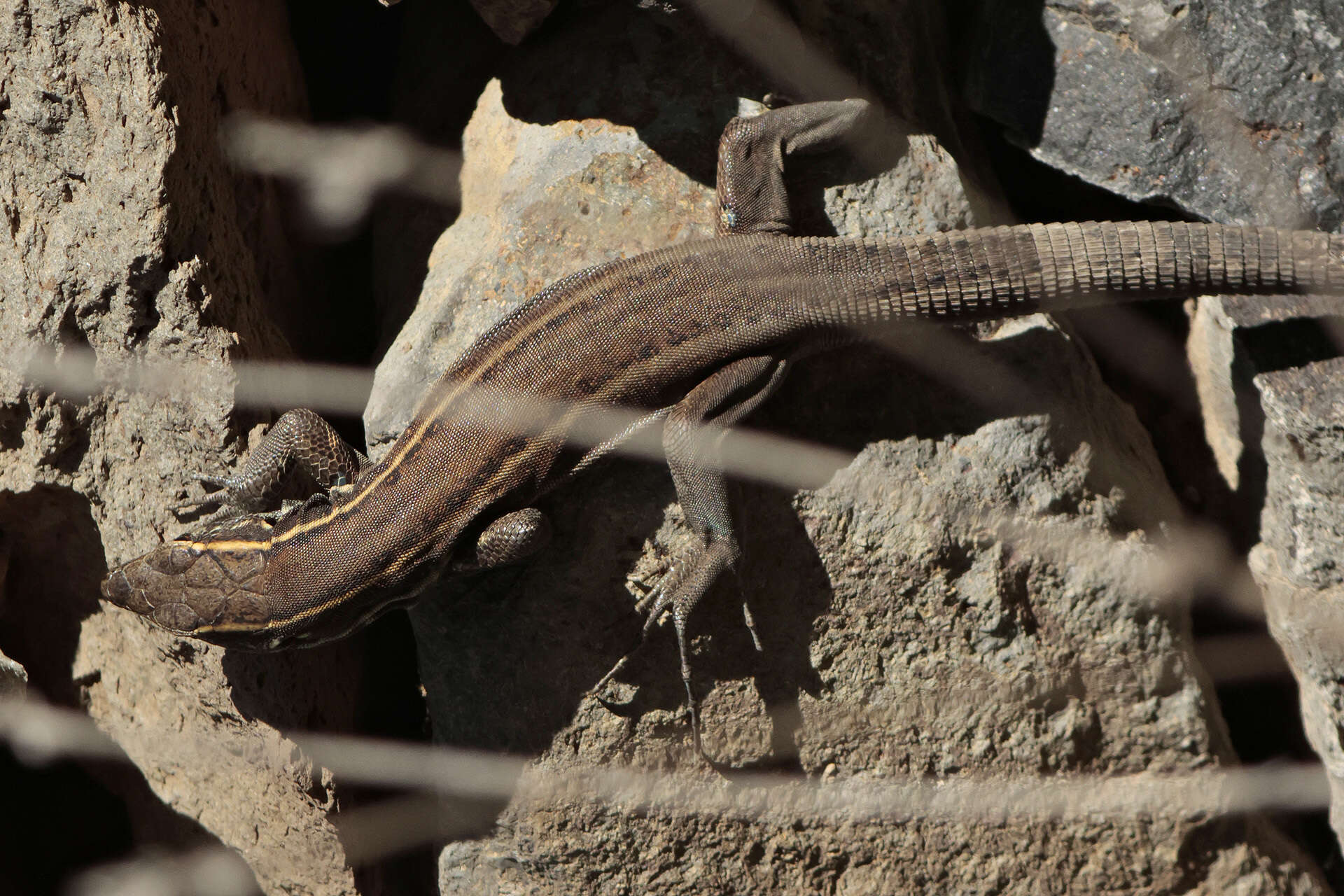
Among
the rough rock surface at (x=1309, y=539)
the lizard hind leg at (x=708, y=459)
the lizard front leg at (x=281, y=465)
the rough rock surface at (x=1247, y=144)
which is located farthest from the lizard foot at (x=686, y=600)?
the rough rock surface at (x=1309, y=539)

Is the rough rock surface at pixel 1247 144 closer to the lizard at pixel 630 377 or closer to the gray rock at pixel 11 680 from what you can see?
the lizard at pixel 630 377

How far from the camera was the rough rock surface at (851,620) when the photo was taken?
3.29 m

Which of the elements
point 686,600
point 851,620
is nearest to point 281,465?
point 686,600

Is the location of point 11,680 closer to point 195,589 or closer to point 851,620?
point 195,589

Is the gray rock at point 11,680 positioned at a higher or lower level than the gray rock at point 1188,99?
lower

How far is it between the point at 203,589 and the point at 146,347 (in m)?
0.74

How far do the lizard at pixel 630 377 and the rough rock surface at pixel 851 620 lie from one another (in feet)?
0.54

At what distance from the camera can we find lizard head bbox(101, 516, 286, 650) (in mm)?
3113

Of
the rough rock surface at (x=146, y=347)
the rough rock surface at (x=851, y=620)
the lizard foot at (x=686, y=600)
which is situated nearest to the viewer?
the rough rock surface at (x=146, y=347)

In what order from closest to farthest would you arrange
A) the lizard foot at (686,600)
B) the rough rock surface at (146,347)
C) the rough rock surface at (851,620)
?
the rough rock surface at (146,347) → the lizard foot at (686,600) → the rough rock surface at (851,620)

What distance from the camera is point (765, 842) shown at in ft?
11.2

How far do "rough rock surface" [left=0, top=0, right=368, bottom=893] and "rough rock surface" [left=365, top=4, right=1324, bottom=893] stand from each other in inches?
20.8

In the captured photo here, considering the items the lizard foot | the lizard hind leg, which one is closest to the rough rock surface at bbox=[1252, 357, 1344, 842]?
the lizard hind leg

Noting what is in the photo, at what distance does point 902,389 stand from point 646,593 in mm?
1022
